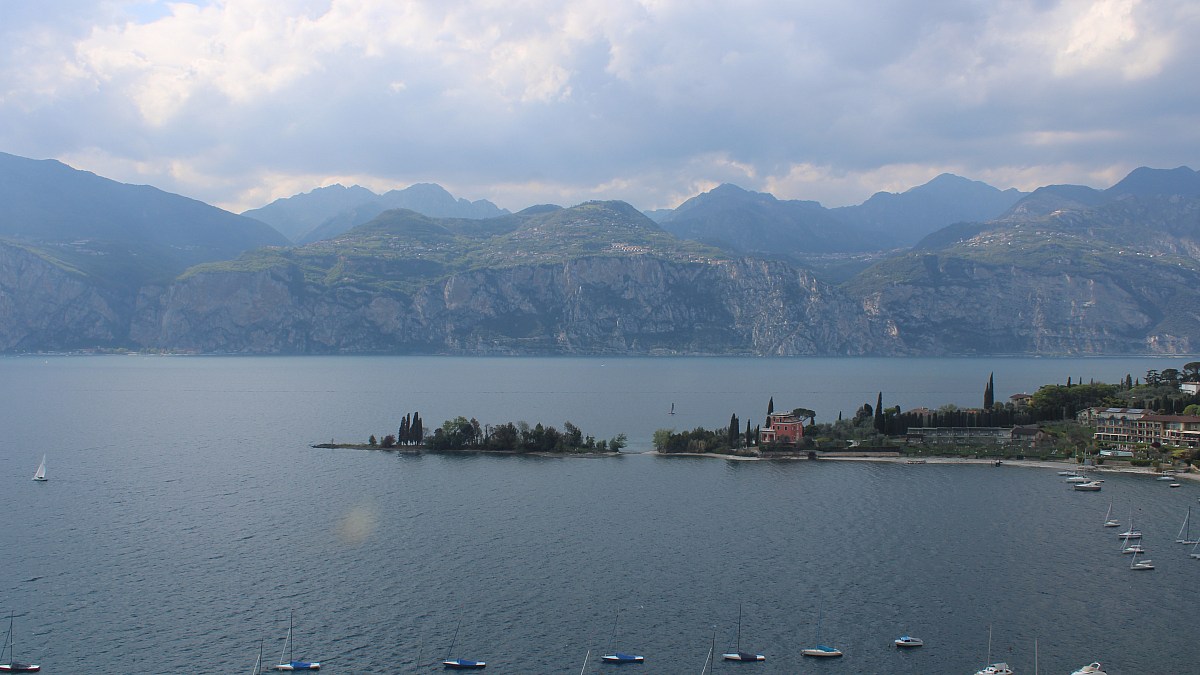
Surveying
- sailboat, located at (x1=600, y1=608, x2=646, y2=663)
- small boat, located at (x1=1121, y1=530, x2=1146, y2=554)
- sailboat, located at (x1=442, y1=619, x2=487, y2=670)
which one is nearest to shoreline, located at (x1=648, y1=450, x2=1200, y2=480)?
small boat, located at (x1=1121, y1=530, x2=1146, y2=554)

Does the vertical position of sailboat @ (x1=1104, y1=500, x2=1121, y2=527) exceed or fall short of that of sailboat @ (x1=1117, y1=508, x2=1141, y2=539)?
it exceeds it

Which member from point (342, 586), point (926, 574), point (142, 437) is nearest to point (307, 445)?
point (142, 437)

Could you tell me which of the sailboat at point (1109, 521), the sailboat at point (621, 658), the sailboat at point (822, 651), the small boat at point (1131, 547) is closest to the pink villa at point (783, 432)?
the sailboat at point (1109, 521)

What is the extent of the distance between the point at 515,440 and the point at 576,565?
2283 inches

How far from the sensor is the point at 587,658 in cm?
4375

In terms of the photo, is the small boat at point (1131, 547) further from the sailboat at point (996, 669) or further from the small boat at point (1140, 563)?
the sailboat at point (996, 669)

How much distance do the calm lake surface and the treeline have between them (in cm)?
803

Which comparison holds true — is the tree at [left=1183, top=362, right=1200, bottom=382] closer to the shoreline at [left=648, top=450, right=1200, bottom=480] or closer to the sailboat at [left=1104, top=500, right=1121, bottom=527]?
the shoreline at [left=648, top=450, right=1200, bottom=480]

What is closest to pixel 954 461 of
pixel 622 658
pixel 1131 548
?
pixel 1131 548

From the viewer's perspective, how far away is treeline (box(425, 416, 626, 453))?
116562 millimetres

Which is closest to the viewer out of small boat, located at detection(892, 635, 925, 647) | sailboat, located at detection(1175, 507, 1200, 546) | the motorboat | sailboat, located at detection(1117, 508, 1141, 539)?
the motorboat

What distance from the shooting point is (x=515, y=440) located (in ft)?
386

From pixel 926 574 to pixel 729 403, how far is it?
406 ft

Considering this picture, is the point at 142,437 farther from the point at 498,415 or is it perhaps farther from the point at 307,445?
the point at 498,415
